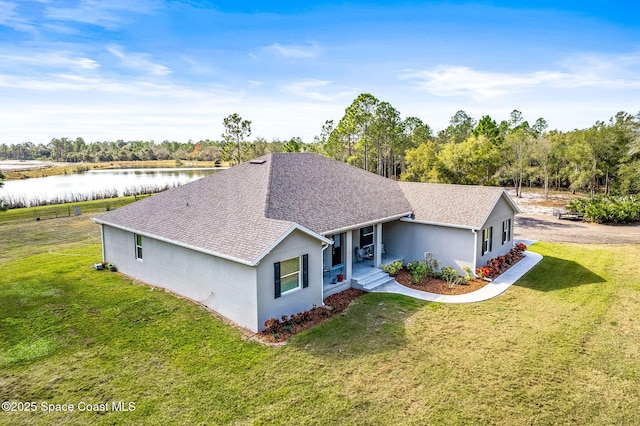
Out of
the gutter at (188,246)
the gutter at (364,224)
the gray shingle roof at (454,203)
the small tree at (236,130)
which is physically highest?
the small tree at (236,130)

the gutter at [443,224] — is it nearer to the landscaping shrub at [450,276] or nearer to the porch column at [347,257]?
the landscaping shrub at [450,276]

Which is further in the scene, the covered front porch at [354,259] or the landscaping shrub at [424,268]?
the landscaping shrub at [424,268]

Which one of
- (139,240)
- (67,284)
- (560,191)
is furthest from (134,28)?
(560,191)

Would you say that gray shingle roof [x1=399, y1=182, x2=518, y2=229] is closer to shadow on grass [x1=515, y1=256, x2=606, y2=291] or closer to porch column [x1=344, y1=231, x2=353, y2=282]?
shadow on grass [x1=515, y1=256, x2=606, y2=291]

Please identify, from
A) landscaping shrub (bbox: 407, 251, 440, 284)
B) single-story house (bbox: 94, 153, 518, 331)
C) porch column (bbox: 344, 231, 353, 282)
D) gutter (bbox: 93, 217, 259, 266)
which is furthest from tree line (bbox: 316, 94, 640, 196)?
gutter (bbox: 93, 217, 259, 266)

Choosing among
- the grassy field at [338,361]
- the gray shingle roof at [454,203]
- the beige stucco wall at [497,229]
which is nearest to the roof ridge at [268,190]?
the grassy field at [338,361]

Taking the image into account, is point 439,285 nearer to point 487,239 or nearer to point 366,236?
point 487,239
